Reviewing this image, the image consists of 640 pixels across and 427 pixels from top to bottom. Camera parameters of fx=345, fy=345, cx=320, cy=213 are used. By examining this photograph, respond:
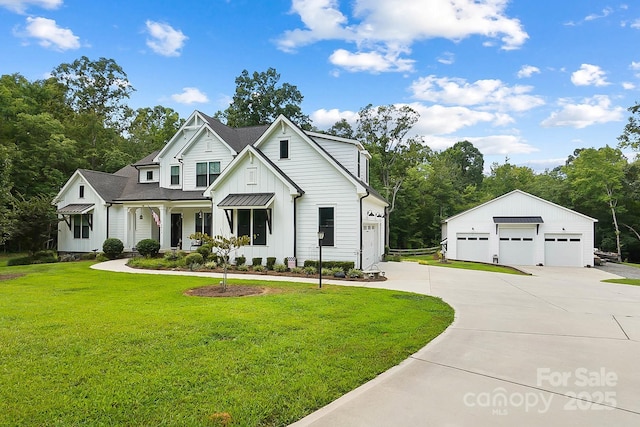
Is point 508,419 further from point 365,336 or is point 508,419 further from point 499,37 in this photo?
point 499,37

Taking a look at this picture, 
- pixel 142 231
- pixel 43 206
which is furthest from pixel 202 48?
pixel 43 206

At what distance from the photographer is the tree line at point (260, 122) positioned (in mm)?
27714

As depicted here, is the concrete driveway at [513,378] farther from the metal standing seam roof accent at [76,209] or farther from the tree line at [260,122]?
the metal standing seam roof accent at [76,209]

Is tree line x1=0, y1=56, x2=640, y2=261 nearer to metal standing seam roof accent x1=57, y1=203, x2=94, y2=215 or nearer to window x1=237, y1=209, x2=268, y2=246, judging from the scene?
metal standing seam roof accent x1=57, y1=203, x2=94, y2=215

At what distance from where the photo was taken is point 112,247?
832 inches

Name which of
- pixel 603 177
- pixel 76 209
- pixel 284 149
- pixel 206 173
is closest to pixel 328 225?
pixel 284 149

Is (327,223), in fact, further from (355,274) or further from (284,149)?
(284,149)

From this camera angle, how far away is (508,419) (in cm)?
352

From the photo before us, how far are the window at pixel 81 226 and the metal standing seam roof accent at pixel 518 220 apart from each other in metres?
28.0

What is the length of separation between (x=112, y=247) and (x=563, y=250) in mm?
29052

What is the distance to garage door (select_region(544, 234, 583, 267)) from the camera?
22797 millimetres

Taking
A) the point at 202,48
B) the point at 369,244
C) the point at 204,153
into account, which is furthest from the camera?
the point at 204,153

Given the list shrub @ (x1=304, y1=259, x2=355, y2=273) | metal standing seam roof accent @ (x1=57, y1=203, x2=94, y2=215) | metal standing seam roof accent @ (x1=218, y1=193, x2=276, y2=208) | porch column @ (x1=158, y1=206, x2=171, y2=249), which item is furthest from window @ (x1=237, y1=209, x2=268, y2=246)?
metal standing seam roof accent @ (x1=57, y1=203, x2=94, y2=215)

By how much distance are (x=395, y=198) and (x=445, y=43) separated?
1986 cm
